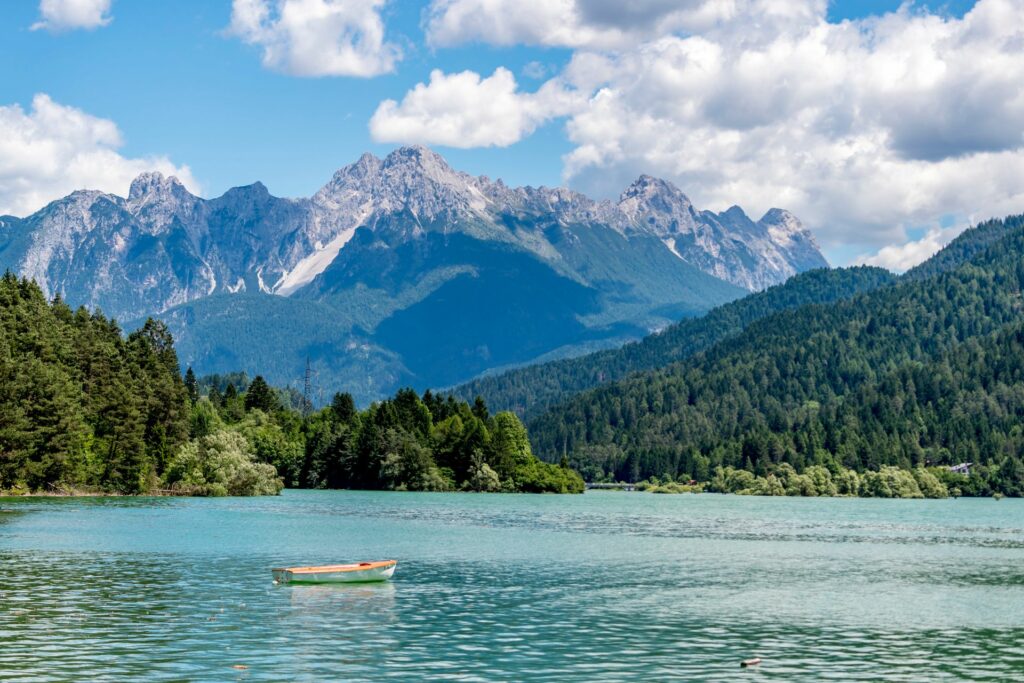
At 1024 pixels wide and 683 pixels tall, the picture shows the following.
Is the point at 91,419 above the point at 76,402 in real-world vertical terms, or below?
below

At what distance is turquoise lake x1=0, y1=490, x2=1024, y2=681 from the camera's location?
1978 inches

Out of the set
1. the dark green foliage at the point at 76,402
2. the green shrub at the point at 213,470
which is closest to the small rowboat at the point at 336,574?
the dark green foliage at the point at 76,402

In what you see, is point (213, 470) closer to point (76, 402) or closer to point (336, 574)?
point (76, 402)

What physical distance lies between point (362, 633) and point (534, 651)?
9.19 meters

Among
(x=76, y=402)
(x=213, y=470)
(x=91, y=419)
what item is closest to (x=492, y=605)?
(x=76, y=402)

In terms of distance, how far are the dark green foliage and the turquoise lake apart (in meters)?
15.3

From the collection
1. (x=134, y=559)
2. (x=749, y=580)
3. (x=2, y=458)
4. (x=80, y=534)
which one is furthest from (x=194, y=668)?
(x=2, y=458)

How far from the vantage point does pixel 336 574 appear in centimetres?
7606

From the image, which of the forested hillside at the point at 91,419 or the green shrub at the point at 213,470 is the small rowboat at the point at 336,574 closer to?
the forested hillside at the point at 91,419

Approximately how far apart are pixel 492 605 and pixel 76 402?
9952 cm

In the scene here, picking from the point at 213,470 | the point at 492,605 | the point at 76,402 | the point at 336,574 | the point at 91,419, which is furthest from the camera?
the point at 213,470

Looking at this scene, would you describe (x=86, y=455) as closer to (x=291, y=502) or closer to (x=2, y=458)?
(x=2, y=458)

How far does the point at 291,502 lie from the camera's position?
586 ft

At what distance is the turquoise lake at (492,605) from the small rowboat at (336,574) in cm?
88
